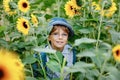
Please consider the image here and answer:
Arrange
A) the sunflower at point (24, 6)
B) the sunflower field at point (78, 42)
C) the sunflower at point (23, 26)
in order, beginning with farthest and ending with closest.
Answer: the sunflower at point (24, 6) → the sunflower at point (23, 26) → the sunflower field at point (78, 42)

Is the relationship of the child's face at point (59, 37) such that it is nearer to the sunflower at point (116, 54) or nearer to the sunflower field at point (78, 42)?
the sunflower field at point (78, 42)

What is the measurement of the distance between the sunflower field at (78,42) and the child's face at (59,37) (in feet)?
0.18

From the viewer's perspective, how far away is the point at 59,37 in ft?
6.11

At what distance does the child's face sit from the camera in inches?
73.3

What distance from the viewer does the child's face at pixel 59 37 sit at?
1.86 meters

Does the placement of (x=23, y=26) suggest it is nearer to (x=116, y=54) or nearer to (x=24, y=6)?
(x=24, y=6)

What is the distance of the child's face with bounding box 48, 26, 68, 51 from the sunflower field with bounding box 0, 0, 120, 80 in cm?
6

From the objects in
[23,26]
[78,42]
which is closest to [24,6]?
[23,26]

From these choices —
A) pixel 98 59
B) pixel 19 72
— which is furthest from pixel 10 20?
pixel 19 72

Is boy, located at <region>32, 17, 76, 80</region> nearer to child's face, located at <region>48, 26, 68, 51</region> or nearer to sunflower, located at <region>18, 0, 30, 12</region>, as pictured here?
child's face, located at <region>48, 26, 68, 51</region>

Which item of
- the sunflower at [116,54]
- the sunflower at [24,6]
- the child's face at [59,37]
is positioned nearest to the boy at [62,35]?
the child's face at [59,37]

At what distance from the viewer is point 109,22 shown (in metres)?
1.66

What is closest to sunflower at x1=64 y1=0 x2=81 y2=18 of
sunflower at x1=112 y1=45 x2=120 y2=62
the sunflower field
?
the sunflower field

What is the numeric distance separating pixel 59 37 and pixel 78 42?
0.86 metres
